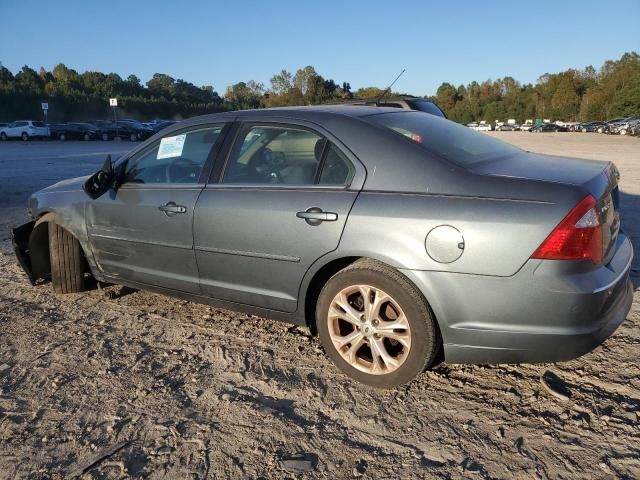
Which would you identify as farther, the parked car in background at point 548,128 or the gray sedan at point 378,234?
the parked car in background at point 548,128

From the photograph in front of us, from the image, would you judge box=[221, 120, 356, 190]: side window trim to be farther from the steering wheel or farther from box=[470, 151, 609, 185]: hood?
box=[470, 151, 609, 185]: hood

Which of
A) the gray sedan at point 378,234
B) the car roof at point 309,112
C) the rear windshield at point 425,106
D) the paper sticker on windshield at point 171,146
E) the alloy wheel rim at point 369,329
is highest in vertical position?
the rear windshield at point 425,106

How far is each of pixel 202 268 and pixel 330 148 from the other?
3.96 feet

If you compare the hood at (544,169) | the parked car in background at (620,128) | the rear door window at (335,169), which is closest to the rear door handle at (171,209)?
the rear door window at (335,169)

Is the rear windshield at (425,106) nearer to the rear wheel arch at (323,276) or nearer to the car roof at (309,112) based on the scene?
the car roof at (309,112)

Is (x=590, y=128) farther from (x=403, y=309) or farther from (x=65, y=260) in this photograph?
(x=403, y=309)

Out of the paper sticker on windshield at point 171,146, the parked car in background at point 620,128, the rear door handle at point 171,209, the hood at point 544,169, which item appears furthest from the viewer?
the parked car in background at point 620,128

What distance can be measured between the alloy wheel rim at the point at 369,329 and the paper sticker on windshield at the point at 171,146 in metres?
1.78

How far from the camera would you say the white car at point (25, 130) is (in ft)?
126

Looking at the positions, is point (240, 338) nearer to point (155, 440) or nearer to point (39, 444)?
point (155, 440)

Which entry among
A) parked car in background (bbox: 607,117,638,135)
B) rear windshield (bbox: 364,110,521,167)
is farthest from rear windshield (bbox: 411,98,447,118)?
parked car in background (bbox: 607,117,638,135)

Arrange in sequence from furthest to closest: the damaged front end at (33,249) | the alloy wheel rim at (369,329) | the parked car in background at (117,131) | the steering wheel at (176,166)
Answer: the parked car in background at (117,131)
the damaged front end at (33,249)
the steering wheel at (176,166)
the alloy wheel rim at (369,329)

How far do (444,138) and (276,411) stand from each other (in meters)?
1.91

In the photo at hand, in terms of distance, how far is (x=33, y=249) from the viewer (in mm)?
4707
